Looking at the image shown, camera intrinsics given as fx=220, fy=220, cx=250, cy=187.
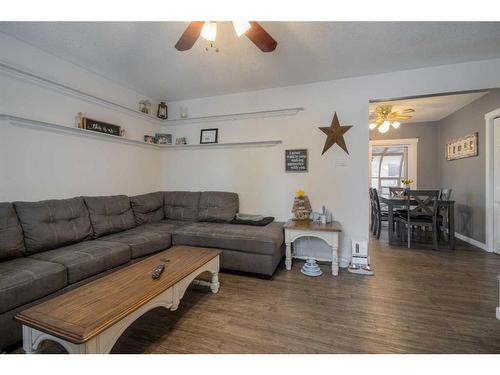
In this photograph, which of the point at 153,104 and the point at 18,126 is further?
the point at 153,104

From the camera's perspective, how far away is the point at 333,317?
1788 mm

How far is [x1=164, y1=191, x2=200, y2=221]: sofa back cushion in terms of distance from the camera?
344 cm

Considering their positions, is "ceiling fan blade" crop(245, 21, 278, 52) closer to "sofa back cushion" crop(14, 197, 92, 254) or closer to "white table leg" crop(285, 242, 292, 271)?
"white table leg" crop(285, 242, 292, 271)

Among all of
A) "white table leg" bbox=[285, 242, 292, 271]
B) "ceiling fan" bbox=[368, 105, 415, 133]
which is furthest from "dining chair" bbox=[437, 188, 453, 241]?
"white table leg" bbox=[285, 242, 292, 271]

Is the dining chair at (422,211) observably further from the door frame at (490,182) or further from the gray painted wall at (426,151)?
the gray painted wall at (426,151)

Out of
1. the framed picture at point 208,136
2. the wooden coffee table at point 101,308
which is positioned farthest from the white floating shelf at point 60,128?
the wooden coffee table at point 101,308

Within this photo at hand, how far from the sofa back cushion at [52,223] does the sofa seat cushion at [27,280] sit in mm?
239

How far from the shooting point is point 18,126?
216cm

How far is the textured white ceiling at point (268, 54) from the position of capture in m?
1.98
